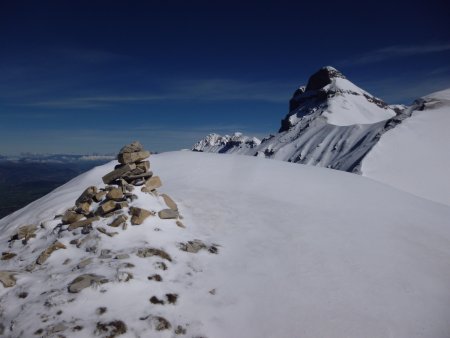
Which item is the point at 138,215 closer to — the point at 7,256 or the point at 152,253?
the point at 152,253

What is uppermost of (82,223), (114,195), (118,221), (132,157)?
(132,157)

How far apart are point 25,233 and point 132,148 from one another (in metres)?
5.48

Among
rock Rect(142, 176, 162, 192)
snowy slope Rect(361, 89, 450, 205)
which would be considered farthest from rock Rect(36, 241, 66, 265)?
snowy slope Rect(361, 89, 450, 205)

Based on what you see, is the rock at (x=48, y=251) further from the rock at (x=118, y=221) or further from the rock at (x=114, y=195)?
the rock at (x=114, y=195)

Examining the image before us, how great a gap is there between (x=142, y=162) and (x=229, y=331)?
30.4ft

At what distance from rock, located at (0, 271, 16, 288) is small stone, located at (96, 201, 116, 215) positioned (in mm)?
3488

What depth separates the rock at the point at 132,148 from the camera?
1419 centimetres

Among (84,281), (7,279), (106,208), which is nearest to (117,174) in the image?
(106,208)

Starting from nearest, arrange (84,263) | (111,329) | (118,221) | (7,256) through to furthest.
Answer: (111,329)
(84,263)
(7,256)
(118,221)

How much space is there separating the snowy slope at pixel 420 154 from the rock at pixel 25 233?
4744 cm

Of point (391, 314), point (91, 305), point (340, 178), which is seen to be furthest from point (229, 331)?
point (340, 178)

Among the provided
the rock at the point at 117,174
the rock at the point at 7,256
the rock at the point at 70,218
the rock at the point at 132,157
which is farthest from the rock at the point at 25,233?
the rock at the point at 132,157

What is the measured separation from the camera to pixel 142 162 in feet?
48.0

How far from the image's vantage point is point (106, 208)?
11797mm
